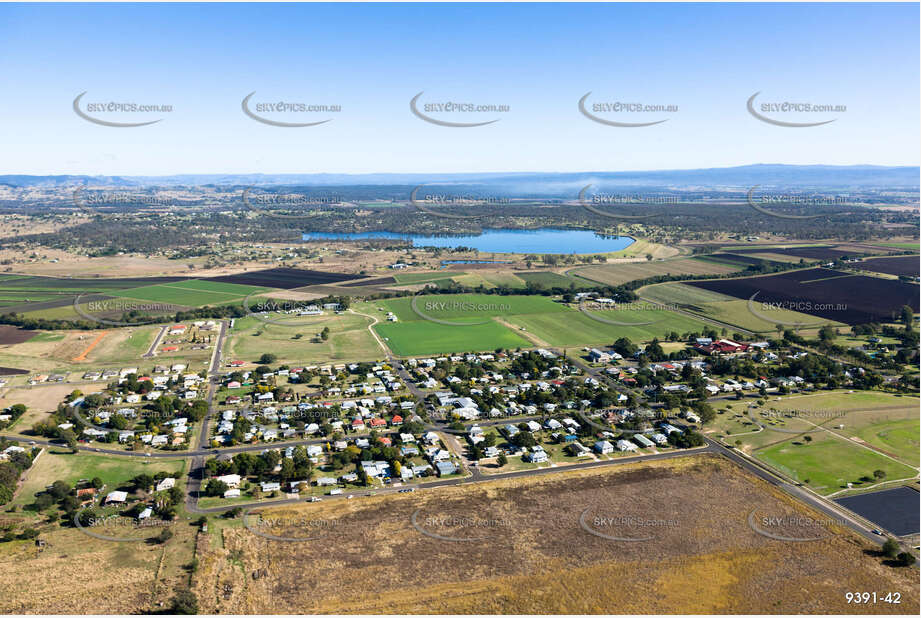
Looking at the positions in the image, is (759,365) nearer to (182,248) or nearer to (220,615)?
(220,615)

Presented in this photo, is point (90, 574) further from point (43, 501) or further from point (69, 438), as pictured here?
point (69, 438)

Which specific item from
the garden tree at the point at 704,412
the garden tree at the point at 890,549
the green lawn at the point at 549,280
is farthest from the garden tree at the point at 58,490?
the green lawn at the point at 549,280

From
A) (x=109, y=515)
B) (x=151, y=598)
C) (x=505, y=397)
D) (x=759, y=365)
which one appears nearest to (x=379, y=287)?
(x=505, y=397)

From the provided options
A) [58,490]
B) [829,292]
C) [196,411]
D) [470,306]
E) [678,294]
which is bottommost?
[58,490]

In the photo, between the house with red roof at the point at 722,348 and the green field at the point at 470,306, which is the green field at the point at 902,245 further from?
the green field at the point at 470,306

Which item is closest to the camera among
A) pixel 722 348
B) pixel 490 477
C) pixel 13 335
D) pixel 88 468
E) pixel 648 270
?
pixel 490 477

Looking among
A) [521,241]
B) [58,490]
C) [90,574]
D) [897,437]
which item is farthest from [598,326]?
[521,241]
